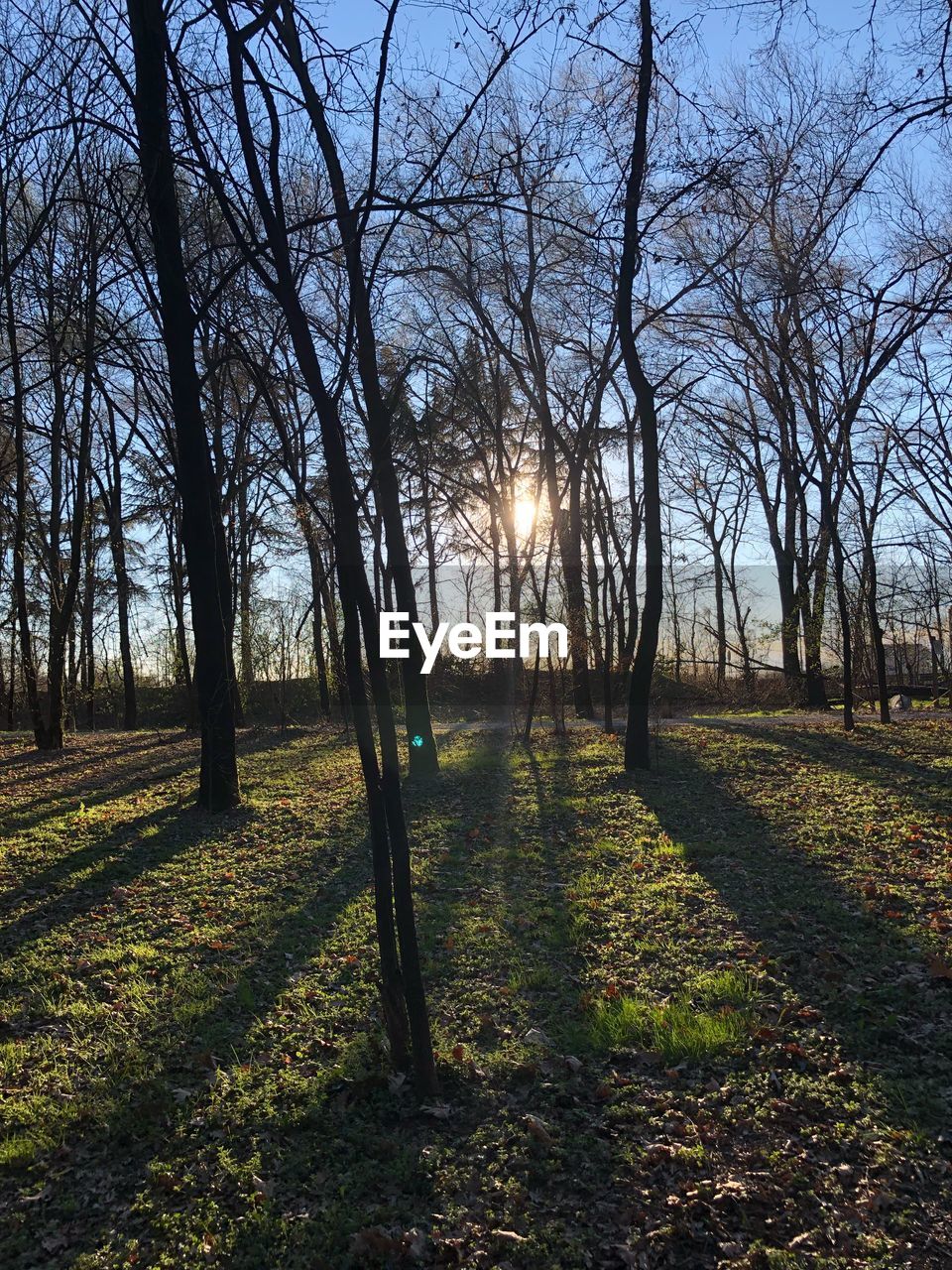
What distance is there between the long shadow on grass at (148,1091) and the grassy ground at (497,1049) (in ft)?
0.05

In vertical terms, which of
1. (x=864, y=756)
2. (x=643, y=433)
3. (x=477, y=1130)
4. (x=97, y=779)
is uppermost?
(x=643, y=433)

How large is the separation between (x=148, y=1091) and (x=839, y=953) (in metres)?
3.39

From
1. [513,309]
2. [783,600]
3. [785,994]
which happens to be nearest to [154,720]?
[513,309]

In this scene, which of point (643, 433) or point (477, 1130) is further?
point (643, 433)

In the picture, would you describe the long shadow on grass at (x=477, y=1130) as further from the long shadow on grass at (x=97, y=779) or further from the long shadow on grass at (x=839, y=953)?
the long shadow on grass at (x=97, y=779)

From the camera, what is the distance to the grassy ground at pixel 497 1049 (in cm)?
252

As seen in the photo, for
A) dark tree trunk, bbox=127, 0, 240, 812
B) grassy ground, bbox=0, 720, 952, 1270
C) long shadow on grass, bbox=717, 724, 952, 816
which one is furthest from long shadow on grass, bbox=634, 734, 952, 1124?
dark tree trunk, bbox=127, 0, 240, 812

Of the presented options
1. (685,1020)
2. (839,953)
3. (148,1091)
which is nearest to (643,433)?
(839,953)

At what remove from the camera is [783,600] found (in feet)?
70.9

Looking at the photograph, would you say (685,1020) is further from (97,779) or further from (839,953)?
(97,779)

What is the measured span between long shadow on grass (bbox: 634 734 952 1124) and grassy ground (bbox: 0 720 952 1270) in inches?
0.8

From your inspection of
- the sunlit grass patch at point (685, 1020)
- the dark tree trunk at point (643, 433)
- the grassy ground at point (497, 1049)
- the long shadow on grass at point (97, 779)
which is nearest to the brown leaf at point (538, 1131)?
the grassy ground at point (497, 1049)

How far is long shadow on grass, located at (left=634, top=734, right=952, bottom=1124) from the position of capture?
3.29m

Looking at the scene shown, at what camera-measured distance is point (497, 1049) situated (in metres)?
3.60
